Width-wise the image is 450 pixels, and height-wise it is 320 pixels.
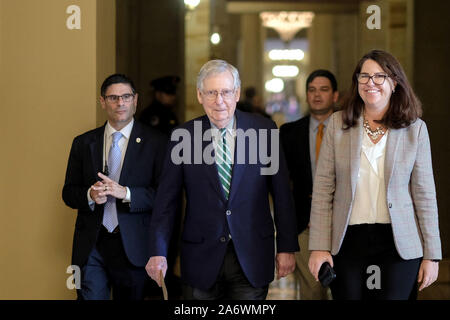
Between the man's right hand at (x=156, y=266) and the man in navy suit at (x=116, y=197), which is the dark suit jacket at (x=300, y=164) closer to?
the man in navy suit at (x=116, y=197)

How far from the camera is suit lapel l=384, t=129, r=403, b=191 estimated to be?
370 centimetres

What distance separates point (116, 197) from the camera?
4293 mm

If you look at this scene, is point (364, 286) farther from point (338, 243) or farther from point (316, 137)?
point (316, 137)

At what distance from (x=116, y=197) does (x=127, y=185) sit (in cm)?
13

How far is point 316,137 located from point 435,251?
185cm

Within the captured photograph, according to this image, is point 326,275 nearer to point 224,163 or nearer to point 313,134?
point 224,163

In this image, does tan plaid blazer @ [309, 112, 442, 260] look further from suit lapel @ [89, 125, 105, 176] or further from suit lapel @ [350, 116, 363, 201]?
suit lapel @ [89, 125, 105, 176]

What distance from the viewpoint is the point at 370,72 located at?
147 inches

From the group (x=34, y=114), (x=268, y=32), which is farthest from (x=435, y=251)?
(x=268, y=32)

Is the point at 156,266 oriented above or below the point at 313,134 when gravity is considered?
below

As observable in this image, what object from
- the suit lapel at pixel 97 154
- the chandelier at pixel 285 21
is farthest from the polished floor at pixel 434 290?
the chandelier at pixel 285 21

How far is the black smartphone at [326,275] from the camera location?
3.67 meters

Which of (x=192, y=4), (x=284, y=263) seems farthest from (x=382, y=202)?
(x=192, y=4)
